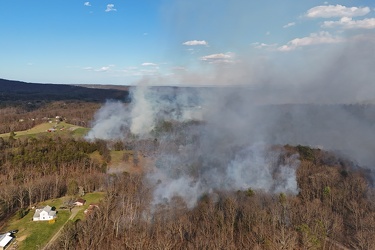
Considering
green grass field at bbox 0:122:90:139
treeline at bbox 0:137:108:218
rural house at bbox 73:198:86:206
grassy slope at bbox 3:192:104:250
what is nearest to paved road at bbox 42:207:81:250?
grassy slope at bbox 3:192:104:250

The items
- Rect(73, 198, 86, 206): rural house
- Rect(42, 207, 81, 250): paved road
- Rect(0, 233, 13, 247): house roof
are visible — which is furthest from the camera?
Rect(73, 198, 86, 206): rural house

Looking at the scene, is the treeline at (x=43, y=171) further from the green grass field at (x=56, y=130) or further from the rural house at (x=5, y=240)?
the green grass field at (x=56, y=130)

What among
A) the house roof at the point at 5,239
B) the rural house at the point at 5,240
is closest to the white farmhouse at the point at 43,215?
the rural house at the point at 5,240

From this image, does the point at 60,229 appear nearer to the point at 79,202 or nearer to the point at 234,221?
the point at 79,202

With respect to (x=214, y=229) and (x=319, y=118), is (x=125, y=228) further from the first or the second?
(x=319, y=118)

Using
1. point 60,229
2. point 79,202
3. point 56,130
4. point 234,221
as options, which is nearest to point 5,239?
point 60,229

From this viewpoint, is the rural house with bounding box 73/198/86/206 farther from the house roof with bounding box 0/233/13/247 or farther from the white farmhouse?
the house roof with bounding box 0/233/13/247
